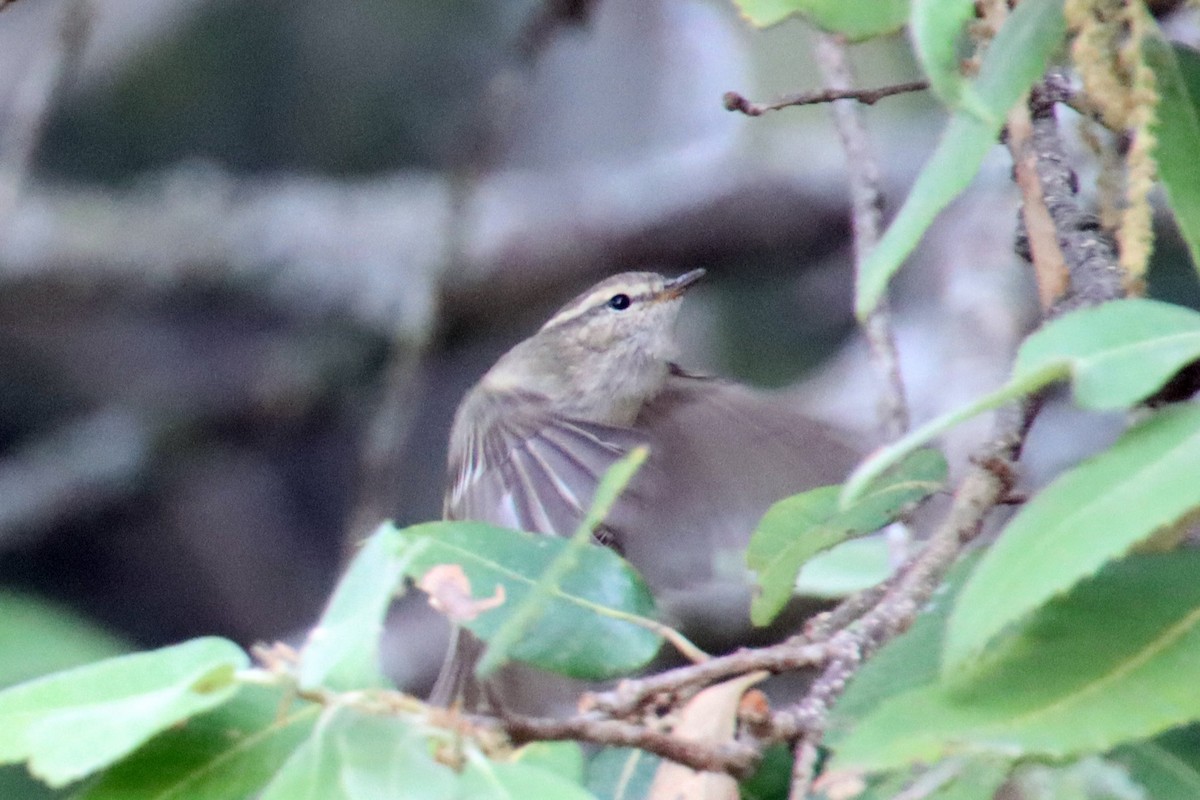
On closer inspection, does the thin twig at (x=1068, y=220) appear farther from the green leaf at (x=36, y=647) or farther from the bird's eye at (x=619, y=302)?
the bird's eye at (x=619, y=302)

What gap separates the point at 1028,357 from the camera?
76cm

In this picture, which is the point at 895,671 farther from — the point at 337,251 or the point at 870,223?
the point at 337,251

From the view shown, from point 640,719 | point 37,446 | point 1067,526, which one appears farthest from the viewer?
point 37,446

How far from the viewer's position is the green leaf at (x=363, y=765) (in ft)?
2.52

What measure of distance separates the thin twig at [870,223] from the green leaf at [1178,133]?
60 cm

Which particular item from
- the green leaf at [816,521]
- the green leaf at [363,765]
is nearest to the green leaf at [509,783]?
the green leaf at [363,765]

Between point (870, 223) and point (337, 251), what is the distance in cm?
240

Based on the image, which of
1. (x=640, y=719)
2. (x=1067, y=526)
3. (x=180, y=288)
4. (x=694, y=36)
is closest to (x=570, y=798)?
(x=640, y=719)

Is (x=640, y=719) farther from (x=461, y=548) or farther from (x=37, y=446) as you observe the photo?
(x=37, y=446)

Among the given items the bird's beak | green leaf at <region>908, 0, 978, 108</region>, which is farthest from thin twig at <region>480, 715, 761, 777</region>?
the bird's beak

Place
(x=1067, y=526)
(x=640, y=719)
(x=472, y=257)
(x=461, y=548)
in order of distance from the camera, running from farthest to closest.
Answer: (x=472, y=257)
(x=461, y=548)
(x=640, y=719)
(x=1067, y=526)

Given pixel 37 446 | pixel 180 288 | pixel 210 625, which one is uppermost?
pixel 180 288

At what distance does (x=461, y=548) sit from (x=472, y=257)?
256 cm

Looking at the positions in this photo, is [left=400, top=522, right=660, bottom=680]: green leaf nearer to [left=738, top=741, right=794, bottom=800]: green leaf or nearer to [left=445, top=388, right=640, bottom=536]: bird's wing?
[left=738, top=741, right=794, bottom=800]: green leaf
